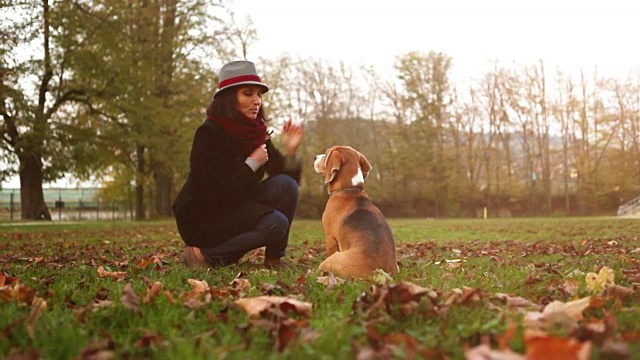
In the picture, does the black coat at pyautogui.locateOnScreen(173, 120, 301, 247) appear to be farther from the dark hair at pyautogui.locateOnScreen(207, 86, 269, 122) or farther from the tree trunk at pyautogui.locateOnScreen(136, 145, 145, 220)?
the tree trunk at pyautogui.locateOnScreen(136, 145, 145, 220)

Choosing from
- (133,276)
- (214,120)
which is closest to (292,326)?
(133,276)

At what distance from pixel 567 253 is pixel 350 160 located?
11.8 ft

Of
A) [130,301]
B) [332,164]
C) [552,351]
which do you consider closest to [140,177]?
[332,164]

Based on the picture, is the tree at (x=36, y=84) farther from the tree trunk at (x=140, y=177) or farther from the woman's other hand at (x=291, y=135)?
the woman's other hand at (x=291, y=135)

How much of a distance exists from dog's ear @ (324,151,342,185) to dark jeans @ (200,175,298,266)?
0.56 meters

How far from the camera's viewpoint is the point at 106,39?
22.3 meters

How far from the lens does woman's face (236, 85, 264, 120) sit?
5.39 m

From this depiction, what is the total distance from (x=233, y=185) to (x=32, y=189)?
2282cm

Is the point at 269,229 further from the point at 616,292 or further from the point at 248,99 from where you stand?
the point at 616,292

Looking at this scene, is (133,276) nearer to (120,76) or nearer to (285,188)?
(285,188)

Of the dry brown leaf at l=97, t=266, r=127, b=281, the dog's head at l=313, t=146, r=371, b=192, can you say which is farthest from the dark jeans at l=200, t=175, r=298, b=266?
the dry brown leaf at l=97, t=266, r=127, b=281

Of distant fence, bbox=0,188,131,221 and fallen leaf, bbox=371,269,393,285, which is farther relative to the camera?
distant fence, bbox=0,188,131,221

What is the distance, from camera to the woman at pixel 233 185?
17.4 feet

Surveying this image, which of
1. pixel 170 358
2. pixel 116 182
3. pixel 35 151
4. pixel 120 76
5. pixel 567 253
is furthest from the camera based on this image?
pixel 116 182
